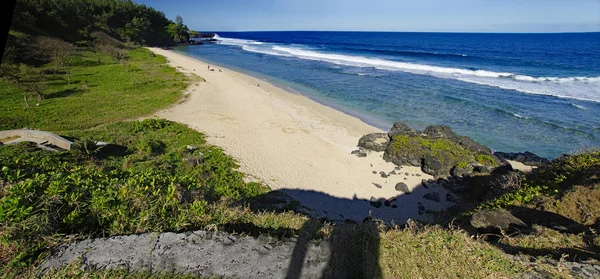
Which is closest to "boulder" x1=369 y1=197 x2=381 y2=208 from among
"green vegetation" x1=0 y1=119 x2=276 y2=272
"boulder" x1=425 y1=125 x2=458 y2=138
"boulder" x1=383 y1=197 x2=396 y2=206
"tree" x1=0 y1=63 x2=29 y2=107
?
"boulder" x1=383 y1=197 x2=396 y2=206

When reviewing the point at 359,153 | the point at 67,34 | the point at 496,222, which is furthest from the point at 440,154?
the point at 67,34

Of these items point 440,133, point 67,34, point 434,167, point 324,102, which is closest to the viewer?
point 434,167

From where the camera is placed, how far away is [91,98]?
2017cm

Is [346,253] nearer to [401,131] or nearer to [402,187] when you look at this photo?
[402,187]

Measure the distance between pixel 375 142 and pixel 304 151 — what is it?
4092 millimetres

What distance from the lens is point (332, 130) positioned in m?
17.9

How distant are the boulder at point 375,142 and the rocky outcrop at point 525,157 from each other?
613 centimetres

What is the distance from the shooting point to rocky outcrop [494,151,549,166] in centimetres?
1395

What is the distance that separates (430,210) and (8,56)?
119ft

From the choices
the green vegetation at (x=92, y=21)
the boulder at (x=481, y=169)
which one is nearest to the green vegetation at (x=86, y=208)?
the boulder at (x=481, y=169)

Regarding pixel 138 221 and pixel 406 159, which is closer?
pixel 138 221

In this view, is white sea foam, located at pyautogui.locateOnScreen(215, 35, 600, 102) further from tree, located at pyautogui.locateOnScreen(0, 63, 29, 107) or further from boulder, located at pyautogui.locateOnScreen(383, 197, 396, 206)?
tree, located at pyautogui.locateOnScreen(0, 63, 29, 107)

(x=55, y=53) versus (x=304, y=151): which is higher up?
(x=55, y=53)

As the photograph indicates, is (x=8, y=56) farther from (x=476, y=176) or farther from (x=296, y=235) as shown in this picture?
(x=476, y=176)
